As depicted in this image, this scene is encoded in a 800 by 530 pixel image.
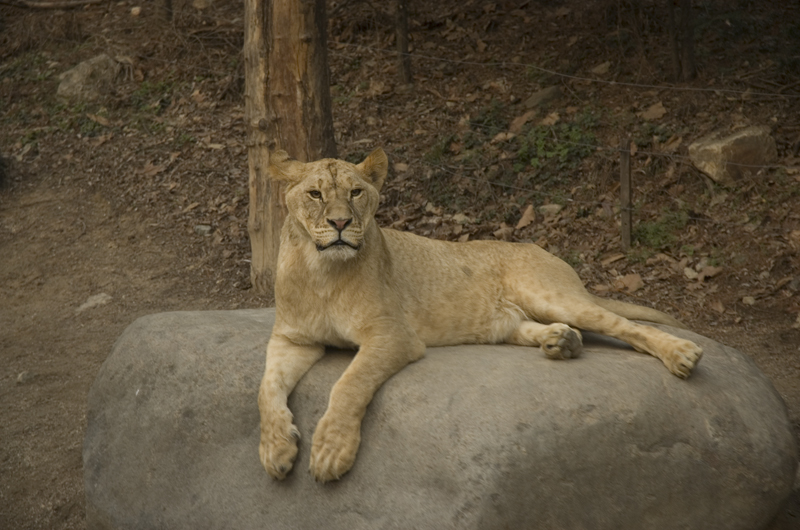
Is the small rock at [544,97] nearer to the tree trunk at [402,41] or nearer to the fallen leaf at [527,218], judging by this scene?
the tree trunk at [402,41]

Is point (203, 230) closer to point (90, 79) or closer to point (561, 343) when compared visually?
point (90, 79)

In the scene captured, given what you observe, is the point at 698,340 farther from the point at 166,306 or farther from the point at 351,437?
the point at 166,306

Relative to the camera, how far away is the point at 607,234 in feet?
30.5

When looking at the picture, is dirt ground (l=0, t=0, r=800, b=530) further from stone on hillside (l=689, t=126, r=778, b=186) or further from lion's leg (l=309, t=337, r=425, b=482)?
lion's leg (l=309, t=337, r=425, b=482)

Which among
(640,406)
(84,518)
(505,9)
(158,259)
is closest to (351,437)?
(640,406)

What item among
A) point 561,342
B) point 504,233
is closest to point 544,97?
point 504,233

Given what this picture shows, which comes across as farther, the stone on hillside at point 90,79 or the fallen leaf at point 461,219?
the stone on hillside at point 90,79

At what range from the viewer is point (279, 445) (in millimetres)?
4383

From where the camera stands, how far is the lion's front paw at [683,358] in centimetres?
460

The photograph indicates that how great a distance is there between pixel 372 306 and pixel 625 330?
61.5 inches

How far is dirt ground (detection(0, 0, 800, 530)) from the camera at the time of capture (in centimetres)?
803

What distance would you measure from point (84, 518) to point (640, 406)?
3.96m

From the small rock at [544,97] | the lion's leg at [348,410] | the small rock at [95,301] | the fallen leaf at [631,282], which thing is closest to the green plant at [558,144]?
the small rock at [544,97]

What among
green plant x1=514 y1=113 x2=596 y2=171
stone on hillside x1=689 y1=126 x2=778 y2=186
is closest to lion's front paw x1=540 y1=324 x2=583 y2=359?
stone on hillside x1=689 y1=126 x2=778 y2=186
